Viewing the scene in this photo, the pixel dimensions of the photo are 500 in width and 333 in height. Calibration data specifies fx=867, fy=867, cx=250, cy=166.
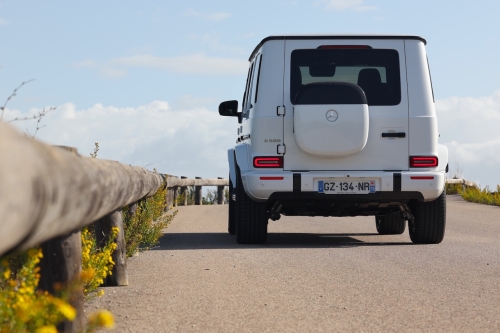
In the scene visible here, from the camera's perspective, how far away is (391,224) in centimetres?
1230

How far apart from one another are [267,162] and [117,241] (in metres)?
3.61

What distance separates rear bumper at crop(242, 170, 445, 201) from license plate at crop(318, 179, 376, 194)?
4 cm

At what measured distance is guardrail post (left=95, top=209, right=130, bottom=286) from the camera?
5941mm

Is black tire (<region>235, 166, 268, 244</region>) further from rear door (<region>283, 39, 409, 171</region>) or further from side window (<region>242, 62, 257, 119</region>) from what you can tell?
side window (<region>242, 62, 257, 119</region>)

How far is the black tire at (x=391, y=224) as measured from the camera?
12258 millimetres

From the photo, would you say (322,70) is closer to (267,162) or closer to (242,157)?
(267,162)

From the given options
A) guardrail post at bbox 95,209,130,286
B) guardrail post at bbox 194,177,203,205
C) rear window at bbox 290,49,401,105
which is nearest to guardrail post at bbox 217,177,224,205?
guardrail post at bbox 194,177,203,205

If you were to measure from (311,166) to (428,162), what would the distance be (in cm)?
131

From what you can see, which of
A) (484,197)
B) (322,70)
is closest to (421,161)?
(322,70)

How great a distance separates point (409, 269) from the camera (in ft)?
24.7

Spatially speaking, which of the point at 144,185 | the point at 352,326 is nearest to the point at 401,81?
the point at 144,185

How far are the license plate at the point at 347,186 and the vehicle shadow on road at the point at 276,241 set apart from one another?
699 millimetres

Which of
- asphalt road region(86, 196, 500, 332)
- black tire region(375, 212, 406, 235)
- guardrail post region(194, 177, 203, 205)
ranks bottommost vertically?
asphalt road region(86, 196, 500, 332)

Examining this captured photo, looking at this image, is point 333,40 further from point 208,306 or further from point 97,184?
point 97,184
